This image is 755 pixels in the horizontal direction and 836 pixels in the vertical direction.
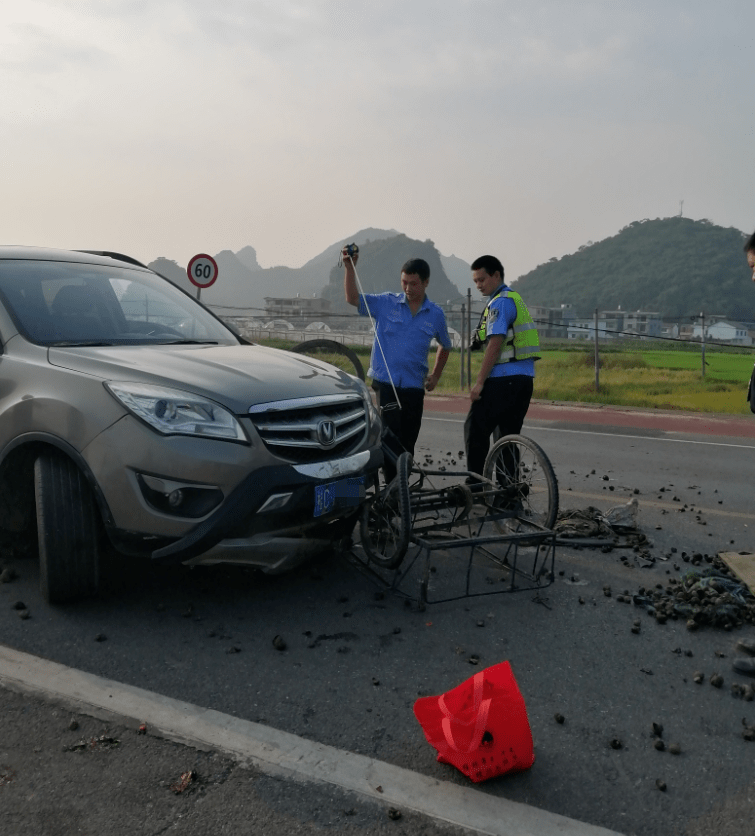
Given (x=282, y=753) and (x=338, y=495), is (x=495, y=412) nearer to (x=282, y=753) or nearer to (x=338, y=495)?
(x=338, y=495)

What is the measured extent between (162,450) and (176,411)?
214 mm

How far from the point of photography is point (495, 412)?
603 cm

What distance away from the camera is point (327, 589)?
4641 mm

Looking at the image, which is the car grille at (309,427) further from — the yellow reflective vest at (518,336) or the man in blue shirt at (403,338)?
the yellow reflective vest at (518,336)

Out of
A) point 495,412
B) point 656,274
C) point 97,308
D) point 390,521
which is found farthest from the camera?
point 656,274

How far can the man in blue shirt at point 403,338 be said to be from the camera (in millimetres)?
6234

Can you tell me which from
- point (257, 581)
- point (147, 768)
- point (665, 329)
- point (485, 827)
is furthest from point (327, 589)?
point (665, 329)

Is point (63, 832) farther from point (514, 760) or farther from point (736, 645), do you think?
point (736, 645)

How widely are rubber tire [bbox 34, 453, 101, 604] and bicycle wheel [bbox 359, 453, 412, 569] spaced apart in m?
1.55

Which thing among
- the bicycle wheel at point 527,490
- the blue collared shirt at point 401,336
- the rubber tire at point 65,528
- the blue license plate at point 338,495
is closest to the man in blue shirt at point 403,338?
the blue collared shirt at point 401,336

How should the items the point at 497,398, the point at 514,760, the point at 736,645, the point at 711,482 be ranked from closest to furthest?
the point at 514,760 < the point at 736,645 < the point at 497,398 < the point at 711,482

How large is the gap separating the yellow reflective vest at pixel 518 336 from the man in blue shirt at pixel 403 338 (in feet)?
1.85

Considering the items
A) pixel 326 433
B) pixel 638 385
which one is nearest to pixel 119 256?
pixel 326 433

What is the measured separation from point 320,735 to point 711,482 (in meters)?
6.34
